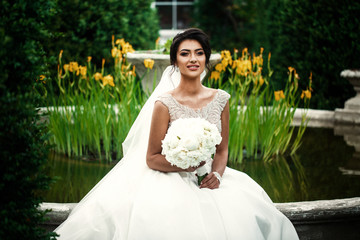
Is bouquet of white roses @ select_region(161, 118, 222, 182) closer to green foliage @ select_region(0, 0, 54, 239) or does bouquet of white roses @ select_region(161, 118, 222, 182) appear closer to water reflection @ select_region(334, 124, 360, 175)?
green foliage @ select_region(0, 0, 54, 239)

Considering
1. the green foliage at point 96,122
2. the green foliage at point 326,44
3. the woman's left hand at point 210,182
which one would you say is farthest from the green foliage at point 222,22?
the woman's left hand at point 210,182

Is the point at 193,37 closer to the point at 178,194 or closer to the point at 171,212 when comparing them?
the point at 178,194

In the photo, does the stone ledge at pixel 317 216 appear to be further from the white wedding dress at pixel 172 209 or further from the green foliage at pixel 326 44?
the green foliage at pixel 326 44

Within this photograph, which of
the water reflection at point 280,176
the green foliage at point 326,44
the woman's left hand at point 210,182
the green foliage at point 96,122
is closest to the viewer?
the woman's left hand at point 210,182

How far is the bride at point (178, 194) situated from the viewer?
2441mm

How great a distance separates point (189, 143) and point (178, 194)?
0.32 meters

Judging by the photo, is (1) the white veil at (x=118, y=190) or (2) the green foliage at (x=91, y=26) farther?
(2) the green foliage at (x=91, y=26)

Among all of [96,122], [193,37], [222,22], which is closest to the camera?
[193,37]

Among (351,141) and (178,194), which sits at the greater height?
(178,194)

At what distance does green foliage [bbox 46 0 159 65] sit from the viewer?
6.95m

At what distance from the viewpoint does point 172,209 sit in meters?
2.48

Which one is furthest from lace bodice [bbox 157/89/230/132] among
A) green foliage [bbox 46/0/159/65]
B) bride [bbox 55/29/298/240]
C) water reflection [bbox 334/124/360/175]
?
green foliage [bbox 46/0/159/65]

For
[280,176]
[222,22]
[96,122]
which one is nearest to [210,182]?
[280,176]

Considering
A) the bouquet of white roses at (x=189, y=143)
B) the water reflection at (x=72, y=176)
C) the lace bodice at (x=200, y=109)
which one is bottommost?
the water reflection at (x=72, y=176)
